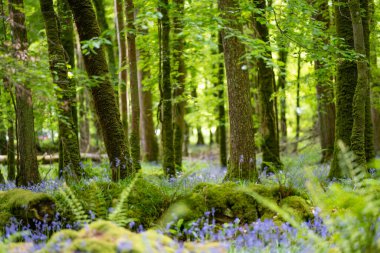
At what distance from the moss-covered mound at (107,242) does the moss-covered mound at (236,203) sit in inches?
83.5

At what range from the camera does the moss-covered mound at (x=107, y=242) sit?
305 cm

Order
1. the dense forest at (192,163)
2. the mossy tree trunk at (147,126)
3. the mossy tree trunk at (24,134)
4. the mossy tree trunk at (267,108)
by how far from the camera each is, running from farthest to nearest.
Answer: the mossy tree trunk at (147,126) → the mossy tree trunk at (267,108) → the mossy tree trunk at (24,134) → the dense forest at (192,163)

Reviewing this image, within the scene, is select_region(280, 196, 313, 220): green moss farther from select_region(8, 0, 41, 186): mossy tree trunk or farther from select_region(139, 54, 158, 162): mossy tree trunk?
select_region(139, 54, 158, 162): mossy tree trunk

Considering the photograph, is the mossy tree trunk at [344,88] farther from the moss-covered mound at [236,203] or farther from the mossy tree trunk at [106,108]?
the mossy tree trunk at [106,108]

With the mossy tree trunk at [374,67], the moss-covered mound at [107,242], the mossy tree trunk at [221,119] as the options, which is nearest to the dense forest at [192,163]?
the moss-covered mound at [107,242]

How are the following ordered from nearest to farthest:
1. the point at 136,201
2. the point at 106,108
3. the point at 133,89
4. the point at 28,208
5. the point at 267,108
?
the point at 28,208 → the point at 136,201 → the point at 106,108 → the point at 133,89 → the point at 267,108

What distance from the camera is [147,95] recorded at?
18.8m

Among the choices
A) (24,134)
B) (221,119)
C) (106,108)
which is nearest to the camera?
(106,108)

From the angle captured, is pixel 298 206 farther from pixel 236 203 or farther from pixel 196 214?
pixel 196 214

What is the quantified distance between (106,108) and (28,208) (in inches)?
123

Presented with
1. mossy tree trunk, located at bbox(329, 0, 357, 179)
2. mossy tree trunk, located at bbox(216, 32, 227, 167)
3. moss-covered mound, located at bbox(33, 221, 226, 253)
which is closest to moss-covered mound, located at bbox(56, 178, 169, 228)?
moss-covered mound, located at bbox(33, 221, 226, 253)

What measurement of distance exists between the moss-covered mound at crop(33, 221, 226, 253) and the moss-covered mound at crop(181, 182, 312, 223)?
2121mm

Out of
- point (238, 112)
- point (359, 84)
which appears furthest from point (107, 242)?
point (359, 84)

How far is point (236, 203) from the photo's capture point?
585cm
